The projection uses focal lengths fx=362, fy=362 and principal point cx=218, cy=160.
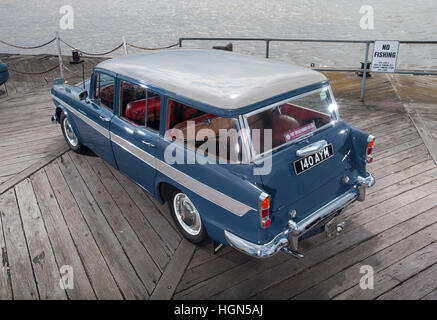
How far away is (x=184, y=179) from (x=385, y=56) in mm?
5954

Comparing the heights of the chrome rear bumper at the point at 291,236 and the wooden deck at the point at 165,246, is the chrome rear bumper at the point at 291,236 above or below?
above

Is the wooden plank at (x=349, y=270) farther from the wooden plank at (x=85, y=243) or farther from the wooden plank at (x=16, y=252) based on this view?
→ the wooden plank at (x=16, y=252)

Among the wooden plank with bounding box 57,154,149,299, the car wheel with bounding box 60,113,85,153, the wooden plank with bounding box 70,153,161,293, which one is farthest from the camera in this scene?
the car wheel with bounding box 60,113,85,153

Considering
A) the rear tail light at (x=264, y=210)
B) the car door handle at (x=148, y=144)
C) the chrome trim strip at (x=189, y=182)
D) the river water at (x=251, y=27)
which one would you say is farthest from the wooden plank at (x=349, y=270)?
the river water at (x=251, y=27)

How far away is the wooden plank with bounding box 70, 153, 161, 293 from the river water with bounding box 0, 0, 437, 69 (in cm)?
1585

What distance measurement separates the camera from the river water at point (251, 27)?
70.7ft

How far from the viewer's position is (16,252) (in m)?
3.66

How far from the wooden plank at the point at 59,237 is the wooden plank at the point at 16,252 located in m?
0.26

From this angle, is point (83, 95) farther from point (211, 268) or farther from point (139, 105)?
point (211, 268)

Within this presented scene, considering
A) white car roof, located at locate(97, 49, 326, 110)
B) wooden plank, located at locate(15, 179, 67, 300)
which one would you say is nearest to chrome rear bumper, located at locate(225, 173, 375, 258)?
white car roof, located at locate(97, 49, 326, 110)

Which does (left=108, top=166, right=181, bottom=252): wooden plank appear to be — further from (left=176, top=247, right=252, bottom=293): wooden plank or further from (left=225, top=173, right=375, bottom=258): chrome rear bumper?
(left=225, top=173, right=375, bottom=258): chrome rear bumper

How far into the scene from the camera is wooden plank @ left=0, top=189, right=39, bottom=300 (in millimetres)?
3220

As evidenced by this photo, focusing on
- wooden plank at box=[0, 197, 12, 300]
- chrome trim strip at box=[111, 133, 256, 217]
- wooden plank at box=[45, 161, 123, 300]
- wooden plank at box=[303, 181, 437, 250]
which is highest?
chrome trim strip at box=[111, 133, 256, 217]
